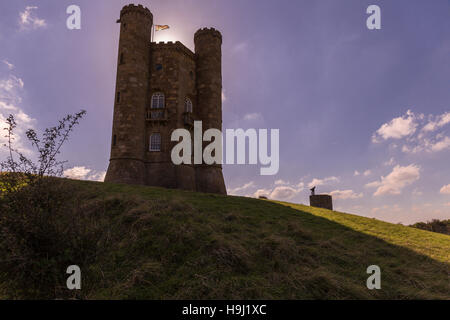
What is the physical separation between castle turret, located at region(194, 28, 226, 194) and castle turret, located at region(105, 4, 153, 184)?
505cm

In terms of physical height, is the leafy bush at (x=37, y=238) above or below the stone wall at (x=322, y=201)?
below

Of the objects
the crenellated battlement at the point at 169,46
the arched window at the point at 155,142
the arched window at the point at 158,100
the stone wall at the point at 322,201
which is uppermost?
the crenellated battlement at the point at 169,46

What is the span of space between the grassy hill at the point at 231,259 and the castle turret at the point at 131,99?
9.80 m

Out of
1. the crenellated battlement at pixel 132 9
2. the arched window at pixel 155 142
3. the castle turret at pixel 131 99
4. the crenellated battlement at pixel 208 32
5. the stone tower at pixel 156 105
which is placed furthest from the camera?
the crenellated battlement at pixel 208 32

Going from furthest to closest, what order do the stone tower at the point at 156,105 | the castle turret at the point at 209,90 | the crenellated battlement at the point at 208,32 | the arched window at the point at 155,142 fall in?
the crenellated battlement at the point at 208,32 → the castle turret at the point at 209,90 → the arched window at the point at 155,142 → the stone tower at the point at 156,105

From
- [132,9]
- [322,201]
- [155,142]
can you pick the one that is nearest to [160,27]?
[132,9]

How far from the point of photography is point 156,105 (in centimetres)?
2377

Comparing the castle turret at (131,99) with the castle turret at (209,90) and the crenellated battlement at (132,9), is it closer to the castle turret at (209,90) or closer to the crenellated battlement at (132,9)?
the crenellated battlement at (132,9)

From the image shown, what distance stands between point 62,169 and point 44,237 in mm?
1985

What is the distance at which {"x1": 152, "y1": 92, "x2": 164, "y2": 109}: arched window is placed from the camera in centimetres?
2371

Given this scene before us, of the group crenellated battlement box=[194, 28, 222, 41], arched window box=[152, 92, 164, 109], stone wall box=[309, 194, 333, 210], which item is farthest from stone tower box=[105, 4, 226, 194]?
stone wall box=[309, 194, 333, 210]

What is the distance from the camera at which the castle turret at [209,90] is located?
24.6 m

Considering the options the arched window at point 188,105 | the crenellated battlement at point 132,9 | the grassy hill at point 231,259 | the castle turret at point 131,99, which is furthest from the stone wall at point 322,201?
the crenellated battlement at point 132,9
